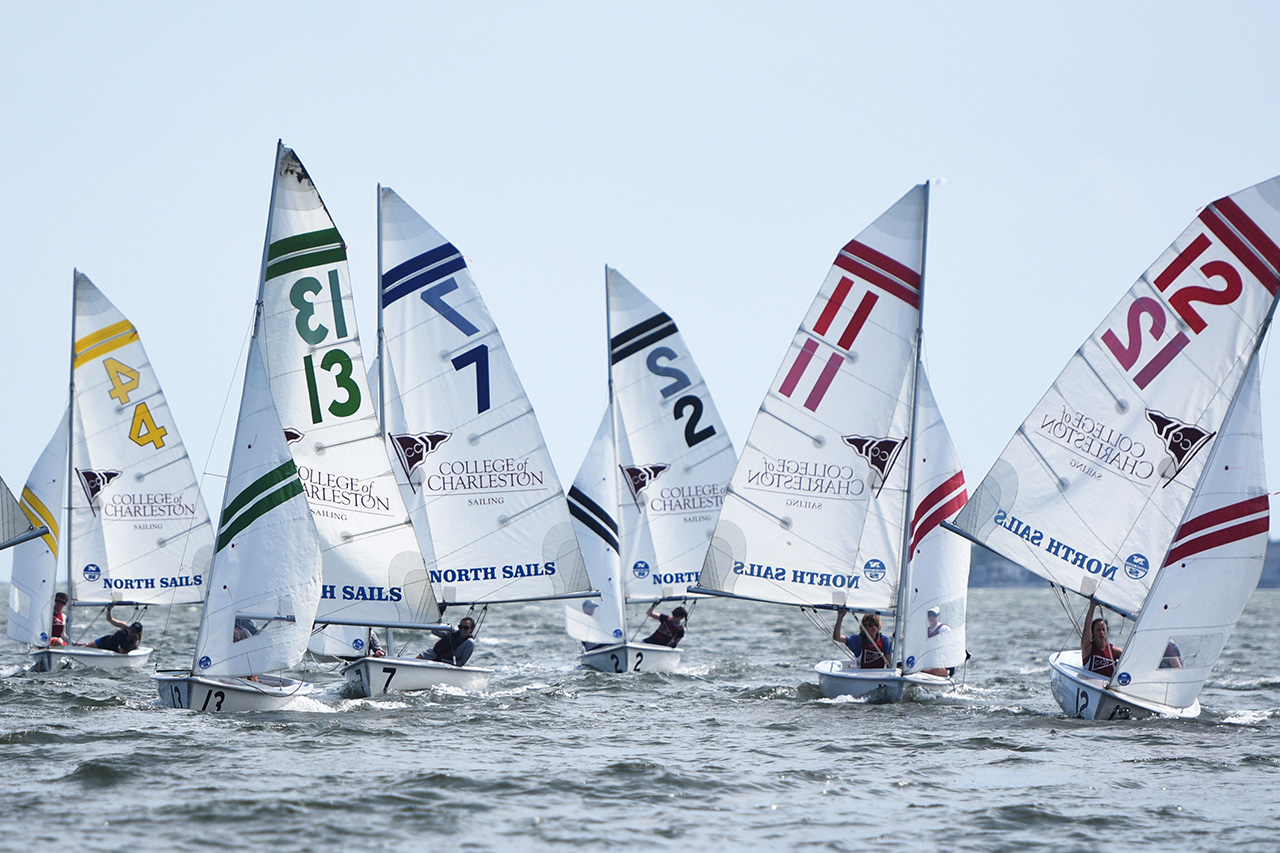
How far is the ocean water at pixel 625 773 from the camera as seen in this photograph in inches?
407

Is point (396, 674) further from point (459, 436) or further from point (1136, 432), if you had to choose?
point (1136, 432)

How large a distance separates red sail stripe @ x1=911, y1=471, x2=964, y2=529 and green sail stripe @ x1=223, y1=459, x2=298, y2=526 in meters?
8.14

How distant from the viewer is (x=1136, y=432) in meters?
16.8

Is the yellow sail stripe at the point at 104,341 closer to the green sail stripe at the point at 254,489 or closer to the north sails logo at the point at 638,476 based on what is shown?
the north sails logo at the point at 638,476

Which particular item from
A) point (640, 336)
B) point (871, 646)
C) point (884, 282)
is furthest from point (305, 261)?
point (640, 336)

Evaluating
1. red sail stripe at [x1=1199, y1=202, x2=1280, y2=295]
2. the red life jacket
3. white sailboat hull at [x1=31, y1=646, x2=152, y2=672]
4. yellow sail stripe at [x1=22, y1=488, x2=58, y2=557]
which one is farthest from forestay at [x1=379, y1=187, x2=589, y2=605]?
red sail stripe at [x1=1199, y1=202, x2=1280, y2=295]

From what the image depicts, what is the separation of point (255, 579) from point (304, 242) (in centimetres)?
474

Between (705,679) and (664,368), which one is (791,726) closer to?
(705,679)

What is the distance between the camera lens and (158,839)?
9.66 meters

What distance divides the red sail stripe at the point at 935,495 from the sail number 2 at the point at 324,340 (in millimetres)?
7530

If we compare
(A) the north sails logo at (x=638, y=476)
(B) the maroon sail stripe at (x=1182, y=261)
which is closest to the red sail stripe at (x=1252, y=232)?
(B) the maroon sail stripe at (x=1182, y=261)

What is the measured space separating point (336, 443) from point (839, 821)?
9.13 m

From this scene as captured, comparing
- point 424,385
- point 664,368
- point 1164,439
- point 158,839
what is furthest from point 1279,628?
point 158,839

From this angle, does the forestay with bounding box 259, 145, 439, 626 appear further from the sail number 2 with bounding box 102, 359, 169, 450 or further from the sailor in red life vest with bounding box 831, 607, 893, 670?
the sail number 2 with bounding box 102, 359, 169, 450
